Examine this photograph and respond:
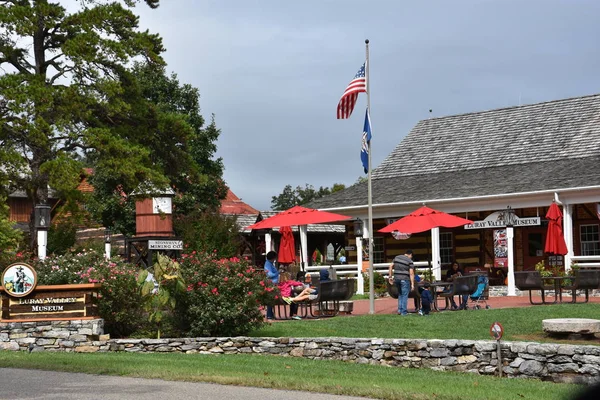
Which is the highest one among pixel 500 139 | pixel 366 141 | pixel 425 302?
pixel 500 139

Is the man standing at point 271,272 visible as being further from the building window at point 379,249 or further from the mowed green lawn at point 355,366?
the building window at point 379,249

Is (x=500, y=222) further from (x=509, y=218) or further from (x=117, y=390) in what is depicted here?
(x=117, y=390)

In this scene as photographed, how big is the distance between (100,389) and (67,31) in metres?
18.9

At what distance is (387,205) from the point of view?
98.3ft

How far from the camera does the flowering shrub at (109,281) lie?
1625 centimetres

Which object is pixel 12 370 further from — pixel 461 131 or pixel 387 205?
pixel 461 131

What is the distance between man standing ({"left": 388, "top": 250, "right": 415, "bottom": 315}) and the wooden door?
1134 cm

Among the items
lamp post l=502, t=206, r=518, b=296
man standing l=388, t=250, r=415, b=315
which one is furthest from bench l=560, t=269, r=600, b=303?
lamp post l=502, t=206, r=518, b=296

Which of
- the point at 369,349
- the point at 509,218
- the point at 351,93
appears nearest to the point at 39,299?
the point at 369,349

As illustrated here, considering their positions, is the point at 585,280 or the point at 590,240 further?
the point at 590,240

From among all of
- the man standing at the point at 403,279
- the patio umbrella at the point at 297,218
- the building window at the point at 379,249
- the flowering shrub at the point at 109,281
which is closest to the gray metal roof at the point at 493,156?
the building window at the point at 379,249

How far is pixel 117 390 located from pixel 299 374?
2.66 metres

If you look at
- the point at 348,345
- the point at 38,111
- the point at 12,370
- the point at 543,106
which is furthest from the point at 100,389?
the point at 543,106

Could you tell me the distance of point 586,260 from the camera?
85.8 feet
